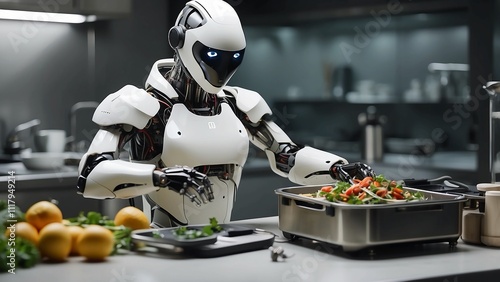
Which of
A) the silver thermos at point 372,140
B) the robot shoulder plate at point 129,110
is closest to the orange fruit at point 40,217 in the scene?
the robot shoulder plate at point 129,110

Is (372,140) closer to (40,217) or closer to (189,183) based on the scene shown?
(189,183)

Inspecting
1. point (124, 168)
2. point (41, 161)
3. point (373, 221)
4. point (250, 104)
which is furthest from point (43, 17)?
point (373, 221)

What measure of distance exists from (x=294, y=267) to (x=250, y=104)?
741 millimetres

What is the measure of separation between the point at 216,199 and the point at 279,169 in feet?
0.96

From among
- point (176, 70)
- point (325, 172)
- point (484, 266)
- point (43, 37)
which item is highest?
point (43, 37)

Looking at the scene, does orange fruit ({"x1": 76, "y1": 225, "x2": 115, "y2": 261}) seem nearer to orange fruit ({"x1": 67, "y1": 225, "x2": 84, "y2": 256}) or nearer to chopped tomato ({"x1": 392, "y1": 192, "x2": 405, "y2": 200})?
orange fruit ({"x1": 67, "y1": 225, "x2": 84, "y2": 256})

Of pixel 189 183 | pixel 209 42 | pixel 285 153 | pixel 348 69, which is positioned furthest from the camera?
pixel 348 69

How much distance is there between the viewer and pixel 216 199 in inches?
83.9

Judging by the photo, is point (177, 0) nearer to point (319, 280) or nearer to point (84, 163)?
point (84, 163)

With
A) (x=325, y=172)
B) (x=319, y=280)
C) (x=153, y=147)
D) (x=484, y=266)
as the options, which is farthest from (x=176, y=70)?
(x=484, y=266)

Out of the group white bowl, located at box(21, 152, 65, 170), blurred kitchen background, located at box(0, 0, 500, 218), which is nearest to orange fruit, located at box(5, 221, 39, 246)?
white bowl, located at box(21, 152, 65, 170)

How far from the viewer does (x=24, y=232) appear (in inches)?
63.7

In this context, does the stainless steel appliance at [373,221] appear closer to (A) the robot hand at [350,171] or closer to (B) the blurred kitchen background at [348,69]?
(A) the robot hand at [350,171]

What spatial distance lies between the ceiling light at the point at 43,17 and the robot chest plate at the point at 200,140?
299 centimetres
